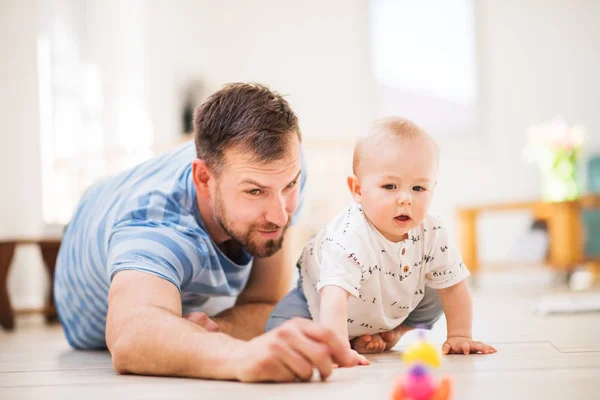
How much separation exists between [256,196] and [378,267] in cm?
29

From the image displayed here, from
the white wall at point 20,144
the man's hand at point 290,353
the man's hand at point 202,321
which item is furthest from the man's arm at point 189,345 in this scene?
the white wall at point 20,144

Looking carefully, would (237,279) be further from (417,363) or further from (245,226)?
(417,363)

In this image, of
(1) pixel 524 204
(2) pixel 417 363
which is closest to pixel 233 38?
(1) pixel 524 204

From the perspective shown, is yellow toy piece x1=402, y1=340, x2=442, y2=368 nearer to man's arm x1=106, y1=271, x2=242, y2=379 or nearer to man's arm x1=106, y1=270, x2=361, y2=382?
man's arm x1=106, y1=270, x2=361, y2=382

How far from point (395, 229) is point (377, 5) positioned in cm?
618

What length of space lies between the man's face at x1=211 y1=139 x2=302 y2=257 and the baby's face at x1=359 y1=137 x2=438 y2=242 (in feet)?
0.57

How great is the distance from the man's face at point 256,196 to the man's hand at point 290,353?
431 mm

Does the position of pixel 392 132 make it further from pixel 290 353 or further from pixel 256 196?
pixel 290 353

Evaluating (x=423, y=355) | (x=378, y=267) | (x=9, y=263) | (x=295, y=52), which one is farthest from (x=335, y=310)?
(x=295, y=52)

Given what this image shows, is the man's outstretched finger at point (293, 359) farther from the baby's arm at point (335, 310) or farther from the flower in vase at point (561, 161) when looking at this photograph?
the flower in vase at point (561, 161)

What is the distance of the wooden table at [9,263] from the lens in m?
3.23

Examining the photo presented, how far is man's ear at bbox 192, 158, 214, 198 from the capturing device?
61.7 inches

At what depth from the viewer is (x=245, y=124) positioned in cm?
146

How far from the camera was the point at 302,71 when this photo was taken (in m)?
7.43
